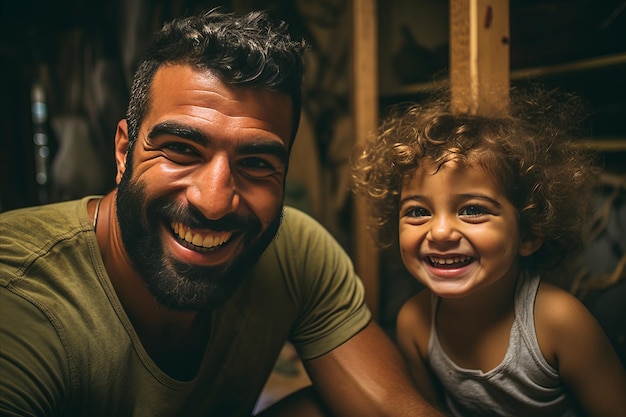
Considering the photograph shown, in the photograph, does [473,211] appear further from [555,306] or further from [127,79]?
[127,79]

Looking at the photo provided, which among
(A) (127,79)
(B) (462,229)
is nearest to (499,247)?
(B) (462,229)

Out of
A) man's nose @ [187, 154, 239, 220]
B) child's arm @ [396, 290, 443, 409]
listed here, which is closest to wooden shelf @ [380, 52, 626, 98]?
child's arm @ [396, 290, 443, 409]

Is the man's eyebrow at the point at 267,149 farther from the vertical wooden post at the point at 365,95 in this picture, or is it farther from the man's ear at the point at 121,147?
the vertical wooden post at the point at 365,95

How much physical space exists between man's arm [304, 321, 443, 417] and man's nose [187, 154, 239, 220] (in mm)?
556

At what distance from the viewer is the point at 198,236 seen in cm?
108

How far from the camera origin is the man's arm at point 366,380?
1.32 m

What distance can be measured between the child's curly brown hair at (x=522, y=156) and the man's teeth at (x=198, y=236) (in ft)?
1.54

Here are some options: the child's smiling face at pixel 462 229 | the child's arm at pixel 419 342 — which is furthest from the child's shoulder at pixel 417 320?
the child's smiling face at pixel 462 229

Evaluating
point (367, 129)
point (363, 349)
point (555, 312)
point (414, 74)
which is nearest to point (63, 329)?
point (363, 349)

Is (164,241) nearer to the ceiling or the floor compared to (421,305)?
nearer to the ceiling

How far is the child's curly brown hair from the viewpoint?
4.02ft

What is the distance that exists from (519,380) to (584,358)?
0.16 m

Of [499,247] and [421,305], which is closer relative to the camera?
[499,247]

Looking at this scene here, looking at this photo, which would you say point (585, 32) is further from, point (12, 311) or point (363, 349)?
point (12, 311)
